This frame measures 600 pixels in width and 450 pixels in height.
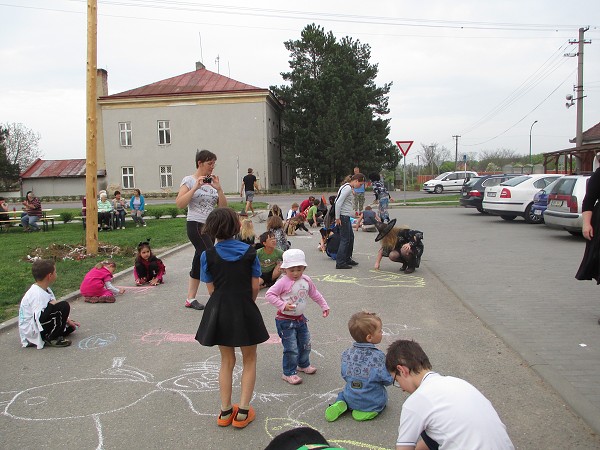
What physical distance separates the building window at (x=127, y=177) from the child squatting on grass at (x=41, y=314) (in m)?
39.0

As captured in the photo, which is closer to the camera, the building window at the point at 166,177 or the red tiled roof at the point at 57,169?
the building window at the point at 166,177

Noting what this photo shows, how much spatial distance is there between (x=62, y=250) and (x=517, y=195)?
13.6 metres

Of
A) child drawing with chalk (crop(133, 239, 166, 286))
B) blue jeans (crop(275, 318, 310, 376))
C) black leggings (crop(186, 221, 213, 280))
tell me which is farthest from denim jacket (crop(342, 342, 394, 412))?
child drawing with chalk (crop(133, 239, 166, 286))

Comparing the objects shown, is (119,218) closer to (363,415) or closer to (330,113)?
(363,415)

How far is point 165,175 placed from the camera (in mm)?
41844

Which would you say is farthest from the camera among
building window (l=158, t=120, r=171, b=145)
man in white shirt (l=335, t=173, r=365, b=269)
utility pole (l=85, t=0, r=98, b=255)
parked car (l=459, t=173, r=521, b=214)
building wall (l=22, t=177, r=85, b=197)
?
building wall (l=22, t=177, r=85, b=197)

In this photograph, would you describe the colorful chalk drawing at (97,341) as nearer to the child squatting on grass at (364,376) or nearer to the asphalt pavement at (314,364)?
the asphalt pavement at (314,364)

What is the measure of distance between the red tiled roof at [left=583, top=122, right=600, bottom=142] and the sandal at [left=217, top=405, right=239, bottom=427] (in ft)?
130

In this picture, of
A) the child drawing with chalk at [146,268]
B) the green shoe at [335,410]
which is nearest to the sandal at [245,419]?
the green shoe at [335,410]

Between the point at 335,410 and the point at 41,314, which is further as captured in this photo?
the point at 41,314

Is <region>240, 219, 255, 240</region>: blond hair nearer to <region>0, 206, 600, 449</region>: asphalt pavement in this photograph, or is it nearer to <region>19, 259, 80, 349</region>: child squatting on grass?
<region>0, 206, 600, 449</region>: asphalt pavement

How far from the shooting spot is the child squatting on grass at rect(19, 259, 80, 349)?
5.00 metres

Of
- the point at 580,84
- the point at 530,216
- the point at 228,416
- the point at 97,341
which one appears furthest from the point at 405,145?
the point at 228,416

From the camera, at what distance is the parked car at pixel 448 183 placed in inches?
1534
